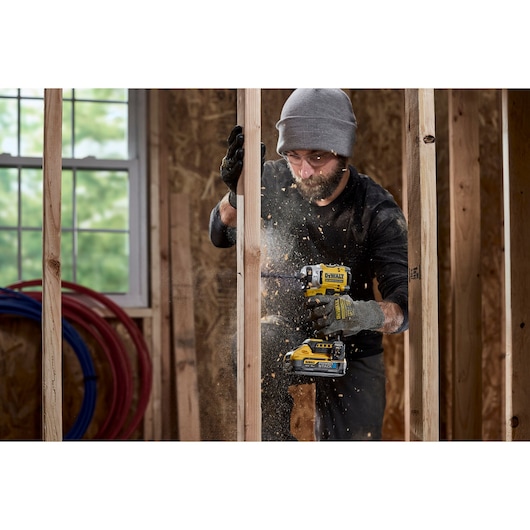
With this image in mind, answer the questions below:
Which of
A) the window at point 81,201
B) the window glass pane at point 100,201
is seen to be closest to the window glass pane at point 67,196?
the window at point 81,201

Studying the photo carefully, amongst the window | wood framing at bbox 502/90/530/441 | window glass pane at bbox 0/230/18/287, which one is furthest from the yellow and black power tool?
window glass pane at bbox 0/230/18/287

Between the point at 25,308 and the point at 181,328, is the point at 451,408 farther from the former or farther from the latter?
the point at 25,308

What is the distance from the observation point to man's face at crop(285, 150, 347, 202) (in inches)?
116

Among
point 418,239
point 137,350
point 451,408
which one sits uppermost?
point 418,239

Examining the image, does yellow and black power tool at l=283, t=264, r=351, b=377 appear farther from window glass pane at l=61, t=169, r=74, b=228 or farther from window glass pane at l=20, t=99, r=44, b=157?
window glass pane at l=20, t=99, r=44, b=157

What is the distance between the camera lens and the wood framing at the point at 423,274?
8.23 ft

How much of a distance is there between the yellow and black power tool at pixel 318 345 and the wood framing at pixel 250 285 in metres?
0.45

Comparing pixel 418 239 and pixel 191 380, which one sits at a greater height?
pixel 418 239

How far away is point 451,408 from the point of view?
389 centimetres

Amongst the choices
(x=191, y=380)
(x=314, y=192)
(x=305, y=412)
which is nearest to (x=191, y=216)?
(x=191, y=380)

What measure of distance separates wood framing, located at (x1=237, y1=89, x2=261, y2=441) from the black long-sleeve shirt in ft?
1.55

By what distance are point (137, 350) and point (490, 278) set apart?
2.00 meters

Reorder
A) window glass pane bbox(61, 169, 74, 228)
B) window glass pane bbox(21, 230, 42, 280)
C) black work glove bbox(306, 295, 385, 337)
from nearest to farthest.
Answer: black work glove bbox(306, 295, 385, 337), window glass pane bbox(61, 169, 74, 228), window glass pane bbox(21, 230, 42, 280)
